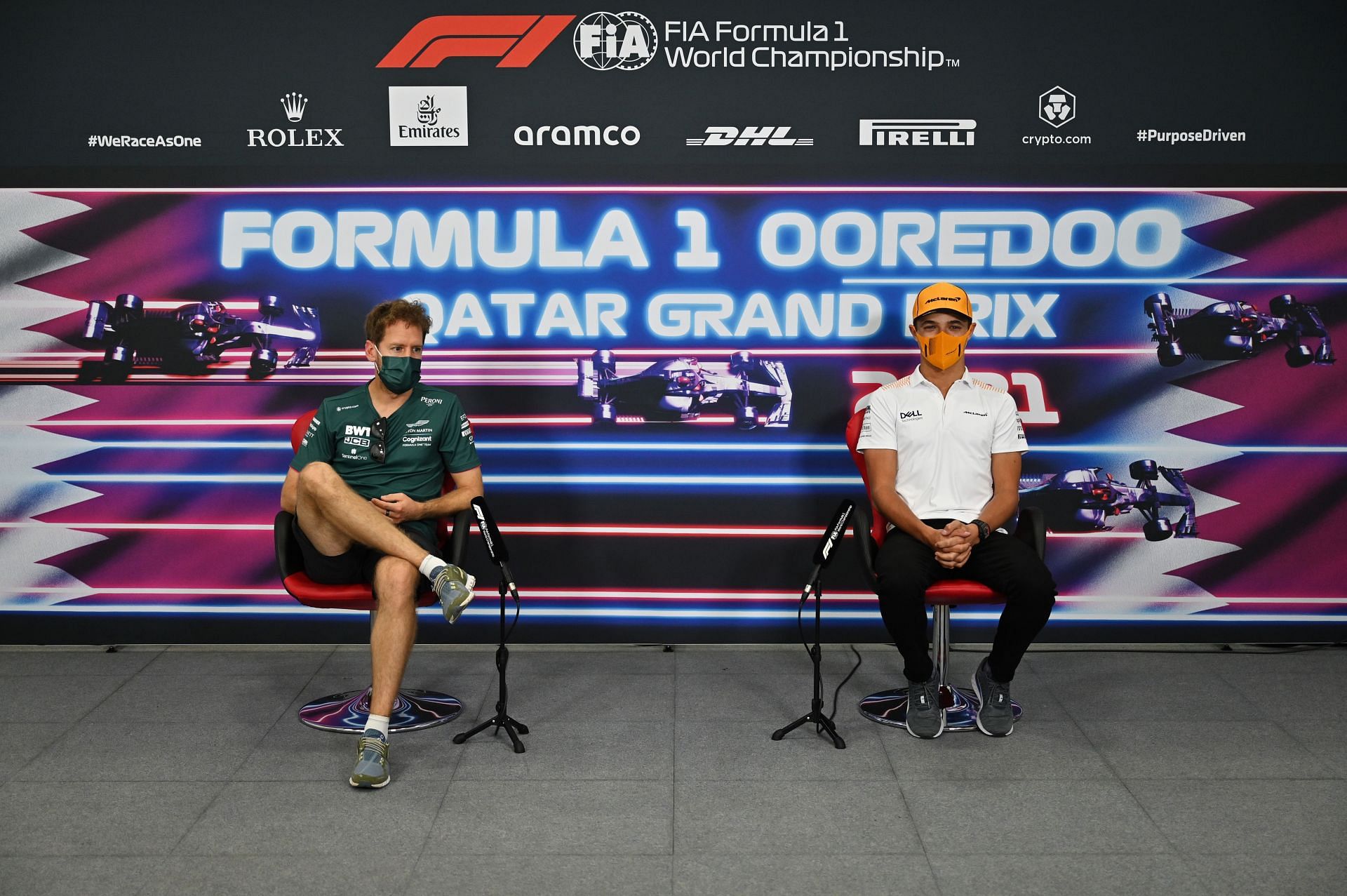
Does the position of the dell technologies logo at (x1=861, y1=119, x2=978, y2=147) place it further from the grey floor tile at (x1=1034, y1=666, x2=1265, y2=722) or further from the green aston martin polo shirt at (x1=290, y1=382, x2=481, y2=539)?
the grey floor tile at (x1=1034, y1=666, x2=1265, y2=722)

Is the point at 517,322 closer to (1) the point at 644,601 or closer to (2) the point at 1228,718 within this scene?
(1) the point at 644,601

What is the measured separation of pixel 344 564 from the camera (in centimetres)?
315

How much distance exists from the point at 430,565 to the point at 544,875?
97 centimetres

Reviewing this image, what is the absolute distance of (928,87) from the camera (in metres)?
3.86

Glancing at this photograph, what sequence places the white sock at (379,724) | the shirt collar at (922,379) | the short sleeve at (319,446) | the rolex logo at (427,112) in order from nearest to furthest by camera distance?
the white sock at (379,724), the short sleeve at (319,446), the shirt collar at (922,379), the rolex logo at (427,112)

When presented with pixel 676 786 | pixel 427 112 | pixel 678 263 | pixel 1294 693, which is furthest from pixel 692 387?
pixel 1294 693

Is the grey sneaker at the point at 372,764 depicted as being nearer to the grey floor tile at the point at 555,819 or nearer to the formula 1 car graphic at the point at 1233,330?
the grey floor tile at the point at 555,819

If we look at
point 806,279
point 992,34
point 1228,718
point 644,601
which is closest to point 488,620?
point 644,601

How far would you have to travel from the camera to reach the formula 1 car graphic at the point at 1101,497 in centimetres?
397

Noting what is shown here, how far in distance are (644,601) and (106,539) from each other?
1.96m

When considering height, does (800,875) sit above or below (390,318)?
below

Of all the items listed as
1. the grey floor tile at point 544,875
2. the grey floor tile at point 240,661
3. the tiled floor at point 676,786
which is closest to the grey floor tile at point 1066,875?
the tiled floor at point 676,786

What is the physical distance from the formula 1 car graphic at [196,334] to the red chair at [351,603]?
0.60 m

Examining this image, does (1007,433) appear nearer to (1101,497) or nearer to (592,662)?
(1101,497)
